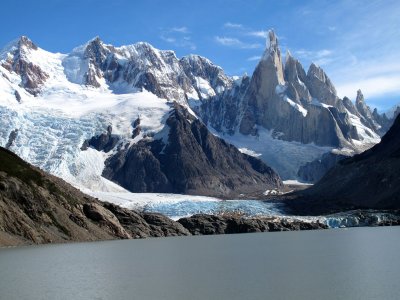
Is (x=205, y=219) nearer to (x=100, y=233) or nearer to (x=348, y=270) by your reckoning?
(x=100, y=233)

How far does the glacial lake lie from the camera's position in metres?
43.9

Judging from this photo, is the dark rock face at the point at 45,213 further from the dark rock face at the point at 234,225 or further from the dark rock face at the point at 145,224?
the dark rock face at the point at 234,225

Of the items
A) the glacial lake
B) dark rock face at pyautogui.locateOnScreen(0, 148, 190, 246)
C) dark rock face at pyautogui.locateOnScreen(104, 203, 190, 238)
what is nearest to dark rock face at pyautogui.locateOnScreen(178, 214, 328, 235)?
dark rock face at pyautogui.locateOnScreen(104, 203, 190, 238)

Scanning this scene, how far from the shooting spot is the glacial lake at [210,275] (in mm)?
43875

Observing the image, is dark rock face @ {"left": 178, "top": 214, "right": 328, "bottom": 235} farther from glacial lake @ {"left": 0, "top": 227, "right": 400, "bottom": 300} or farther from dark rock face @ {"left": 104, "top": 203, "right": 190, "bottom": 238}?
glacial lake @ {"left": 0, "top": 227, "right": 400, "bottom": 300}

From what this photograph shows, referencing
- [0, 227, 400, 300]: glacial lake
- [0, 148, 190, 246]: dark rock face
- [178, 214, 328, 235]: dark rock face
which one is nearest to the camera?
[0, 227, 400, 300]: glacial lake

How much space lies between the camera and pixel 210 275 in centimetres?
5422

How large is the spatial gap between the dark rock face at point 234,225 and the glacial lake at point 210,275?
270 ft

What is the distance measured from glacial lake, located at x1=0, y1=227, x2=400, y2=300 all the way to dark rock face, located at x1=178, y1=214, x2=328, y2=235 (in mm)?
82264

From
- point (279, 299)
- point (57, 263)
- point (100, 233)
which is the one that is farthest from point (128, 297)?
point (100, 233)

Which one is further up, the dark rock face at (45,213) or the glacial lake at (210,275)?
the dark rock face at (45,213)

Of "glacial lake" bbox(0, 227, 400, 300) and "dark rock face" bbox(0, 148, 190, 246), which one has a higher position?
"dark rock face" bbox(0, 148, 190, 246)

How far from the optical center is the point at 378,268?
53781 millimetres

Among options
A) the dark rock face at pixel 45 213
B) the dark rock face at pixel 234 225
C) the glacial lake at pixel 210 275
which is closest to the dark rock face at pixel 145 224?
the dark rock face at pixel 45 213
